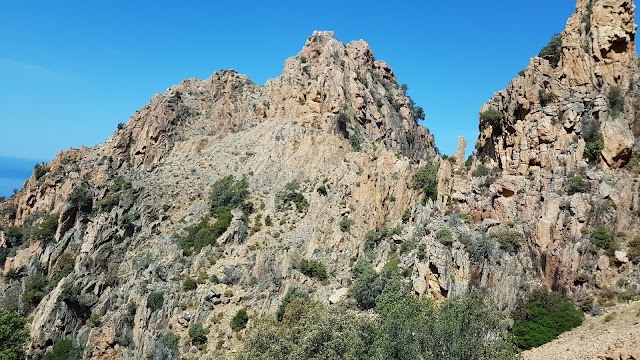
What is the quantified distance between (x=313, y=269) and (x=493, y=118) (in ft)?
88.0

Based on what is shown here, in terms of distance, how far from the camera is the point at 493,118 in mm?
58250

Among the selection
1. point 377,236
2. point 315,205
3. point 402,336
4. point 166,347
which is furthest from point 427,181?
point 166,347

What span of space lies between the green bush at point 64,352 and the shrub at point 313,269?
27.6 meters

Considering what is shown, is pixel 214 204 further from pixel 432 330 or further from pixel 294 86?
pixel 432 330

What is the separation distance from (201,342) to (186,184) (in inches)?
1205

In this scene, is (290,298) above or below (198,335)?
above

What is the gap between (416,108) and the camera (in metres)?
108

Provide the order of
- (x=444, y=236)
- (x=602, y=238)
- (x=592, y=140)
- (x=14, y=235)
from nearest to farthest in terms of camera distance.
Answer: (x=602, y=238) → (x=444, y=236) → (x=592, y=140) → (x=14, y=235)

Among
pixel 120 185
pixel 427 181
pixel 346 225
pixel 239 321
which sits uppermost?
pixel 120 185

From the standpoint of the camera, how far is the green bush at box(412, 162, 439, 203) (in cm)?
5953

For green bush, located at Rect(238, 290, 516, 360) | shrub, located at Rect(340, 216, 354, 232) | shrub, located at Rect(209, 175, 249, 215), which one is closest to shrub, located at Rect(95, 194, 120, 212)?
shrub, located at Rect(209, 175, 249, 215)

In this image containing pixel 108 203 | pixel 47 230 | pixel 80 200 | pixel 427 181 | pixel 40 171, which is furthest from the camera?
pixel 40 171

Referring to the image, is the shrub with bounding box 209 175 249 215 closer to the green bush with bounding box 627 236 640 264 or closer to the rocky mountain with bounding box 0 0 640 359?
the rocky mountain with bounding box 0 0 640 359

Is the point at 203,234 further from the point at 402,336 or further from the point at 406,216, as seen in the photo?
the point at 402,336
